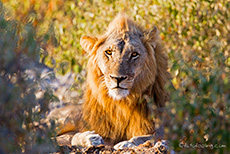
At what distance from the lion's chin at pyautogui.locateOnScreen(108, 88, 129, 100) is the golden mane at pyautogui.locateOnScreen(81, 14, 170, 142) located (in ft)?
1.05

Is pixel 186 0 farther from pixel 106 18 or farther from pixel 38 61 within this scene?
pixel 38 61

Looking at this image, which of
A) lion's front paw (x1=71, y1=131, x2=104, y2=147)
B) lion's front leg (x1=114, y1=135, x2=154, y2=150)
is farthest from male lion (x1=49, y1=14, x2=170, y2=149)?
lion's front leg (x1=114, y1=135, x2=154, y2=150)

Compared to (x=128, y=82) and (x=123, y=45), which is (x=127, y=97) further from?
(x=123, y=45)

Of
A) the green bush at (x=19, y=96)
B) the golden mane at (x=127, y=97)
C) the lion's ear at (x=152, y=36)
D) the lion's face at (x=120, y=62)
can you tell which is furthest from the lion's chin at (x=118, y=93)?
the green bush at (x=19, y=96)

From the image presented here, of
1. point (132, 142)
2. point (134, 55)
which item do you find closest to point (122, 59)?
point (134, 55)

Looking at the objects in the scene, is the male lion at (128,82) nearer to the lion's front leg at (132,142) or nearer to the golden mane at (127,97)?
the golden mane at (127,97)

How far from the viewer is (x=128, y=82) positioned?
4.93 meters

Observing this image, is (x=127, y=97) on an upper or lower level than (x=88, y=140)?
upper

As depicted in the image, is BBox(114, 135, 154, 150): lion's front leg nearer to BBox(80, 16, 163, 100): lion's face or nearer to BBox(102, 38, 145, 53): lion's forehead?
BBox(80, 16, 163, 100): lion's face

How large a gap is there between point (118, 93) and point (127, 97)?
401mm

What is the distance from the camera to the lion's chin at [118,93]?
4.88 meters

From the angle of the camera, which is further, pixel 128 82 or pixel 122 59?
pixel 122 59

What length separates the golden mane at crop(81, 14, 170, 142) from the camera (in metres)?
5.32

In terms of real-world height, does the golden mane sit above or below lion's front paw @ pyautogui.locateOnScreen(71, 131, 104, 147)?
above
